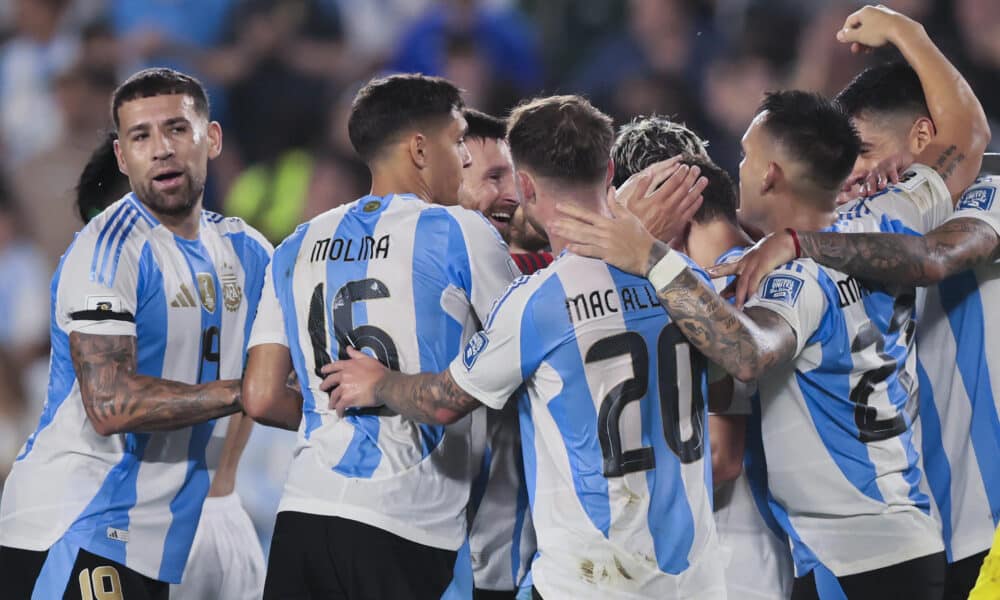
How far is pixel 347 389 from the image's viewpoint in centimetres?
350

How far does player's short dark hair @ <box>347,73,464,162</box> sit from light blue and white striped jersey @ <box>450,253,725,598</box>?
0.96 metres

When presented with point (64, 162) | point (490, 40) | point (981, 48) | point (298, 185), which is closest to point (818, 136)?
point (981, 48)

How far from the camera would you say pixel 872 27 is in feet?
13.9

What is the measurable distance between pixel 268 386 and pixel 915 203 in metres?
2.20

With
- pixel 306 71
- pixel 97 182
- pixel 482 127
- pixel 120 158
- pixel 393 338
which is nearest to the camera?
pixel 393 338

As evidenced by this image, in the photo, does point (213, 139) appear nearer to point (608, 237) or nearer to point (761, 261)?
point (608, 237)

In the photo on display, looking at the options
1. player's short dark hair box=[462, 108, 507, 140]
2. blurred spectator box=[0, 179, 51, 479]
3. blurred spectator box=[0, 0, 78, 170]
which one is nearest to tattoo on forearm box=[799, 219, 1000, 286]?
player's short dark hair box=[462, 108, 507, 140]

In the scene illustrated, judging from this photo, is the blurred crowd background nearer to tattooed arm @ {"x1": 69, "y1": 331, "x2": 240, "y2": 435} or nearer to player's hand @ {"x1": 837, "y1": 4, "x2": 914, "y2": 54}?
player's hand @ {"x1": 837, "y1": 4, "x2": 914, "y2": 54}

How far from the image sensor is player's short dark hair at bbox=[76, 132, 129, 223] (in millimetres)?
4988

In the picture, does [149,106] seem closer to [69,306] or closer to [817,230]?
[69,306]

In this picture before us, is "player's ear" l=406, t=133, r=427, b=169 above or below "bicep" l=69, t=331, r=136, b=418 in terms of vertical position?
above

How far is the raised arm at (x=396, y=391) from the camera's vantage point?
10.8 ft

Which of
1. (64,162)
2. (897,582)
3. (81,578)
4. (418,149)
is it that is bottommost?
(897,582)

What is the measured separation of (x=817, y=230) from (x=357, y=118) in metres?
1.55
